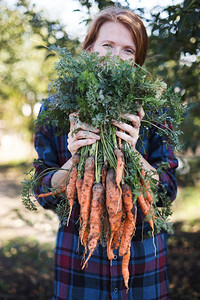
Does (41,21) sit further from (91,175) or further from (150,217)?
(150,217)

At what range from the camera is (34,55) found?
587cm

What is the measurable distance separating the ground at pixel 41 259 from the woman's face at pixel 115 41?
2.29 m

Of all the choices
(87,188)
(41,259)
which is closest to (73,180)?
(87,188)

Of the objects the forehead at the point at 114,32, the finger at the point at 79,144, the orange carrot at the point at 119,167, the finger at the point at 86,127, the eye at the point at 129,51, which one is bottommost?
the orange carrot at the point at 119,167

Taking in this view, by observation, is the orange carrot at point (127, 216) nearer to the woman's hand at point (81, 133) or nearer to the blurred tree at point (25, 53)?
the woman's hand at point (81, 133)

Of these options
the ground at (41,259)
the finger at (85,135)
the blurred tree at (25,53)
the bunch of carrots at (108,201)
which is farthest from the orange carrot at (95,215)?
the ground at (41,259)

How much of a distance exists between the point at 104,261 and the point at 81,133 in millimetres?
724

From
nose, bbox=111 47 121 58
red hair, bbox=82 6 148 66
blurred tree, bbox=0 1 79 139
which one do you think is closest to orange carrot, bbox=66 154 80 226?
nose, bbox=111 47 121 58

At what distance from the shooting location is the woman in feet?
4.69

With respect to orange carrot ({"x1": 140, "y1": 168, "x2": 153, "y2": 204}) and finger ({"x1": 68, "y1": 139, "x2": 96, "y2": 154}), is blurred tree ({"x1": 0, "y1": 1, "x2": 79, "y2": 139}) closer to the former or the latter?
finger ({"x1": 68, "y1": 139, "x2": 96, "y2": 154})

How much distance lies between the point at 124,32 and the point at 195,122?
1.79 meters

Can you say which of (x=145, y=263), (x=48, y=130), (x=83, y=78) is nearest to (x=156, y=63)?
(x=48, y=130)

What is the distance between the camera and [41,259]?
359cm

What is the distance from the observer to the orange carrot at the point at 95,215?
1.17 m
